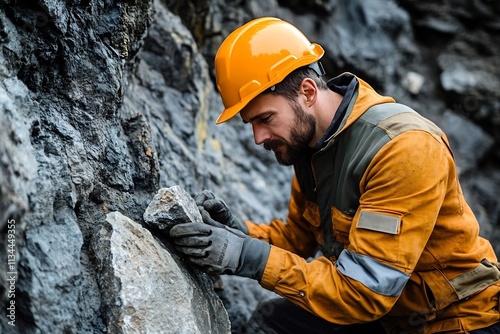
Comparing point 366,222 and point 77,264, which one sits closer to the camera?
point 77,264

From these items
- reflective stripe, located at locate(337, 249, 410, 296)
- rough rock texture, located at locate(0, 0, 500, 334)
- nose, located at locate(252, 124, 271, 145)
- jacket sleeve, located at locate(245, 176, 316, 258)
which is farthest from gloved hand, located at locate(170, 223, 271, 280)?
jacket sleeve, located at locate(245, 176, 316, 258)

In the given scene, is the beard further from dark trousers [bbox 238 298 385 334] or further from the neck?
dark trousers [bbox 238 298 385 334]

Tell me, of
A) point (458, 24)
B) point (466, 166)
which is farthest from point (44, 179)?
point (458, 24)

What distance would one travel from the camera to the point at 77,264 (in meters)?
2.21

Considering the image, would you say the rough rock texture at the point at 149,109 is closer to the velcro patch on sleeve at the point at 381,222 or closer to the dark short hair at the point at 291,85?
the dark short hair at the point at 291,85

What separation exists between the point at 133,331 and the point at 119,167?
0.89m

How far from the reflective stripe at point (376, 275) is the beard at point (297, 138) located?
641 mm

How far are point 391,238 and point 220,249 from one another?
0.77m

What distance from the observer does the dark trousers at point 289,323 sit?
10.5 feet

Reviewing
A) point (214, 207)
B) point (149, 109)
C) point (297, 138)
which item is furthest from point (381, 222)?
point (149, 109)

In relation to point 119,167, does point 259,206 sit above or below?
below

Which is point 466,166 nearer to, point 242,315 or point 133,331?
point 242,315

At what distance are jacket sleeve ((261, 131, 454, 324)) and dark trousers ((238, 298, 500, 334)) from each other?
26.7 inches

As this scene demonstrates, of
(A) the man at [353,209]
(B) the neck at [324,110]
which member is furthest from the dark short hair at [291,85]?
(B) the neck at [324,110]
